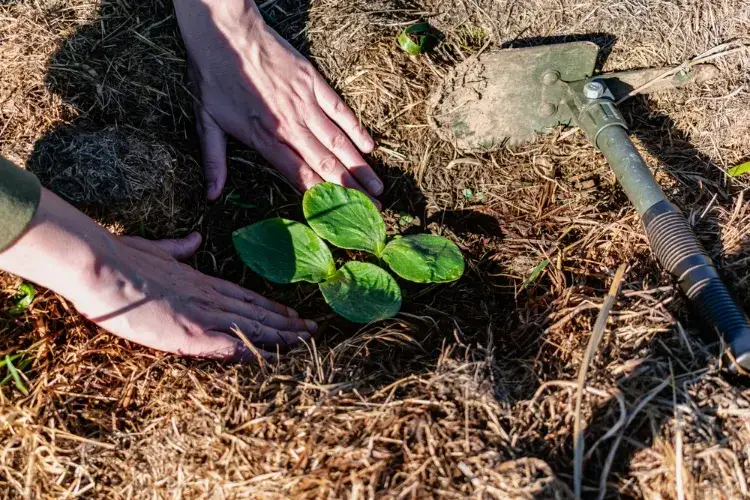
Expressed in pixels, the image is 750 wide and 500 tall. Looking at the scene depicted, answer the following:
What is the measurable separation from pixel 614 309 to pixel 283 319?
0.88m

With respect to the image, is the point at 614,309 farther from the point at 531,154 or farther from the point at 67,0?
the point at 67,0

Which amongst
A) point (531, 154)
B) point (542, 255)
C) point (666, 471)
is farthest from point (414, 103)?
point (666, 471)

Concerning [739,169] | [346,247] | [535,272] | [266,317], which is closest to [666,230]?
[535,272]

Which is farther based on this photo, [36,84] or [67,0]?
[67,0]

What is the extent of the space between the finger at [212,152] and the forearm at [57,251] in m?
0.52

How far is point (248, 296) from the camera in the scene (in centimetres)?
177

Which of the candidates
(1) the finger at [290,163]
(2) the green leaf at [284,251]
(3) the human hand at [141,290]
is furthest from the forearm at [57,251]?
(1) the finger at [290,163]

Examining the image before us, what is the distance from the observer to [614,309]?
1.57 m

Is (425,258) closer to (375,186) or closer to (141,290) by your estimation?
(375,186)

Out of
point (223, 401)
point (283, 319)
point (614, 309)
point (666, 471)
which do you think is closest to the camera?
Answer: point (666, 471)

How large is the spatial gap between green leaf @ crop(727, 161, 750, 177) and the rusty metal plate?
0.51 meters

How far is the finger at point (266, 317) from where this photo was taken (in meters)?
1.69

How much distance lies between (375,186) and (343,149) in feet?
0.53

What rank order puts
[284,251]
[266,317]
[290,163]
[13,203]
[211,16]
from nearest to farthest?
[13,203]
[266,317]
[284,251]
[211,16]
[290,163]
